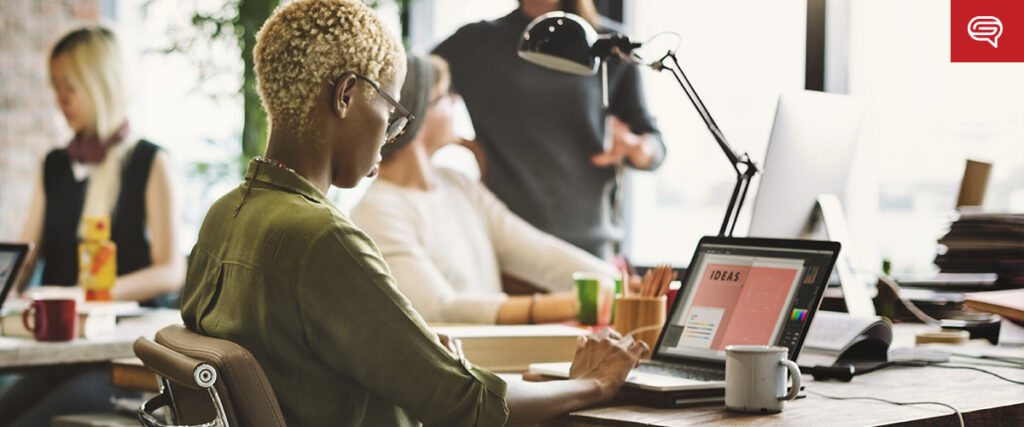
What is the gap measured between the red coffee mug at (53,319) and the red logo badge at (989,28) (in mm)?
2187

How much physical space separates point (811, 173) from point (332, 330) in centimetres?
124

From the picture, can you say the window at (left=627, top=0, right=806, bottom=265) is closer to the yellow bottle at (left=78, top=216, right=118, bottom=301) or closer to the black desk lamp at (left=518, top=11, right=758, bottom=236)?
the black desk lamp at (left=518, top=11, right=758, bottom=236)

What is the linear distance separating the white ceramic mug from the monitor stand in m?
0.72

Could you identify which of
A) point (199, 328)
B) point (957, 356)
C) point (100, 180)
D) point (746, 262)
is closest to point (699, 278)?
point (746, 262)

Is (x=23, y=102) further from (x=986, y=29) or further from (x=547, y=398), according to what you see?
(x=547, y=398)

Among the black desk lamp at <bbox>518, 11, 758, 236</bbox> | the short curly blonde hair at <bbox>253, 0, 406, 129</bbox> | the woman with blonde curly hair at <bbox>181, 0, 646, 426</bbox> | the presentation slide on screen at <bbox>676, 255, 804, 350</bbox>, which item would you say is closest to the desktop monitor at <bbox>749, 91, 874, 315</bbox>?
the black desk lamp at <bbox>518, 11, 758, 236</bbox>

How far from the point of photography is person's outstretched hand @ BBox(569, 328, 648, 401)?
57.8 inches

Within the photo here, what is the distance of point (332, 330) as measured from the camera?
1.19 m

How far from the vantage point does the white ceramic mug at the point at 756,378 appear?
4.53ft

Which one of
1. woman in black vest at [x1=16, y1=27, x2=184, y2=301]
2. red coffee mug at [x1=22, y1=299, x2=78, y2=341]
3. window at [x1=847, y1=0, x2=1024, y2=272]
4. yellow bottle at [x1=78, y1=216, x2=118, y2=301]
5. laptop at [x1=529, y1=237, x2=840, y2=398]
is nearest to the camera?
laptop at [x1=529, y1=237, x2=840, y2=398]

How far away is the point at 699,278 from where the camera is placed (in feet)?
5.69

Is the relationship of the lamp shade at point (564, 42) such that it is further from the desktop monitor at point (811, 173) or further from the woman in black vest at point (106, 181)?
the woman in black vest at point (106, 181)

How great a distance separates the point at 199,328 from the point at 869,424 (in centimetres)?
86

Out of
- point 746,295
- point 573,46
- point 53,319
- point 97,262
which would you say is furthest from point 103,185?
Answer: point 746,295
